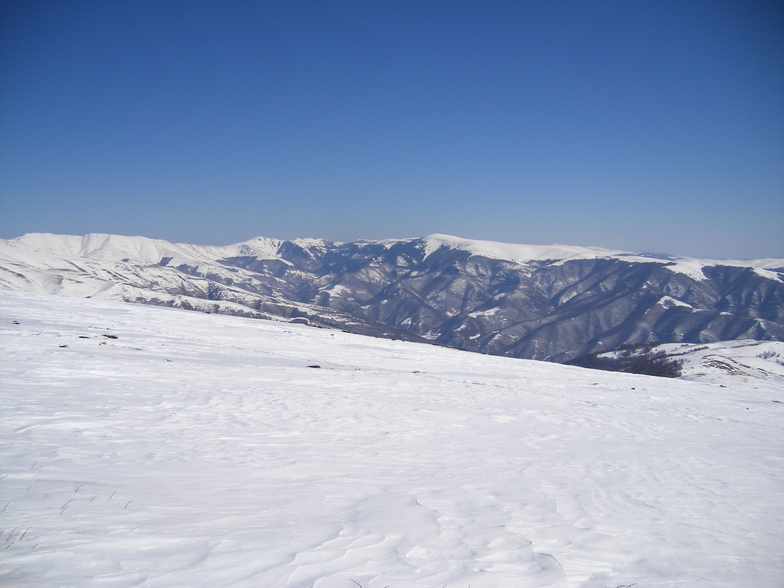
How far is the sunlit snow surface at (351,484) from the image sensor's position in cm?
571

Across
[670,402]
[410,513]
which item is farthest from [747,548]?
[670,402]

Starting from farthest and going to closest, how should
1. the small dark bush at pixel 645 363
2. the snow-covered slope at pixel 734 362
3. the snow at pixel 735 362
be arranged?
the small dark bush at pixel 645 363, the snow at pixel 735 362, the snow-covered slope at pixel 734 362

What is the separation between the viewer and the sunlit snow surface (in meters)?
5.71

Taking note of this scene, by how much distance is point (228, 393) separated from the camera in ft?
56.4

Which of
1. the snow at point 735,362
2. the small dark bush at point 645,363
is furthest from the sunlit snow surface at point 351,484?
the snow at point 735,362

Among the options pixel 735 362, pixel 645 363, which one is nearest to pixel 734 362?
pixel 735 362

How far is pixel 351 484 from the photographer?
30.5ft

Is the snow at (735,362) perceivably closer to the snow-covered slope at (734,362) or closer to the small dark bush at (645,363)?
the snow-covered slope at (734,362)

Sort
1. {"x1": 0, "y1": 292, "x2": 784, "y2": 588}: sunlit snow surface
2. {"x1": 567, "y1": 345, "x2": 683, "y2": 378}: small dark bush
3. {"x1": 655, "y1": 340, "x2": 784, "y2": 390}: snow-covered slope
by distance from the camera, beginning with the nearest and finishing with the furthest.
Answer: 1. {"x1": 0, "y1": 292, "x2": 784, "y2": 588}: sunlit snow surface
2. {"x1": 655, "y1": 340, "x2": 784, "y2": 390}: snow-covered slope
3. {"x1": 567, "y1": 345, "x2": 683, "y2": 378}: small dark bush

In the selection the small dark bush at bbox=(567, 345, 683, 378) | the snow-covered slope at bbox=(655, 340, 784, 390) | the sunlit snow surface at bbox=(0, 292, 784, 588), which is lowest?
the small dark bush at bbox=(567, 345, 683, 378)

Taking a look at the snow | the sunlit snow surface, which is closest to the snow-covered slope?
the snow

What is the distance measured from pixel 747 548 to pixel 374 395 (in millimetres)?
14533

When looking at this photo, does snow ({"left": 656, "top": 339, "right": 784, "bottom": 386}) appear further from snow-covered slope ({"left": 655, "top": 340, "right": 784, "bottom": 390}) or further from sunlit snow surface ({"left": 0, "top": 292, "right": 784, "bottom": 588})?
sunlit snow surface ({"left": 0, "top": 292, "right": 784, "bottom": 588})

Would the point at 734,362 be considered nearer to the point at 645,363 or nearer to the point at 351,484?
the point at 645,363
